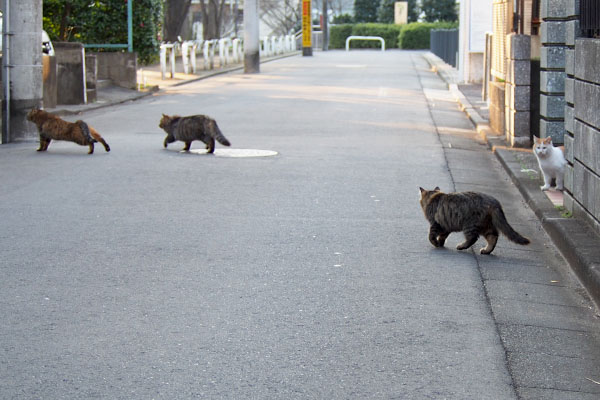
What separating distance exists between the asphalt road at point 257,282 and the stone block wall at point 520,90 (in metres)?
0.83

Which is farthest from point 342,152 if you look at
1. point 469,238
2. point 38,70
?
point 469,238

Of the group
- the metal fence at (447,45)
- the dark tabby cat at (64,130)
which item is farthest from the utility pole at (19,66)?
the metal fence at (447,45)

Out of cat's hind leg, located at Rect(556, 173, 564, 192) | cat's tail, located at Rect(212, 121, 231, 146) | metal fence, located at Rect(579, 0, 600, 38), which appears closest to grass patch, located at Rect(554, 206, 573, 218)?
cat's hind leg, located at Rect(556, 173, 564, 192)

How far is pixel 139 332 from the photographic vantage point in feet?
18.6

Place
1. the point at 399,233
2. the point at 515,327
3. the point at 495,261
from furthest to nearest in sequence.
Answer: the point at 399,233 → the point at 495,261 → the point at 515,327

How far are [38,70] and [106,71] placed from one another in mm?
11528

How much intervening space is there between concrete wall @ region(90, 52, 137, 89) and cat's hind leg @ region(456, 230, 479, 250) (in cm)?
2004

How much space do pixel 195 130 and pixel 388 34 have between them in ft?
214

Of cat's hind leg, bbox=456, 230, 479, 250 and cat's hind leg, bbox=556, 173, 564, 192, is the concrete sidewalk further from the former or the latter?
cat's hind leg, bbox=456, 230, 479, 250

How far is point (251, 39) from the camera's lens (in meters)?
37.3

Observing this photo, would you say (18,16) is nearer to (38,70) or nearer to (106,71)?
(38,70)

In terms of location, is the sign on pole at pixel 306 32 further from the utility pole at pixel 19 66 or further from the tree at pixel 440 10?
the utility pole at pixel 19 66

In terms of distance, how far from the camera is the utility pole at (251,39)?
3681 centimetres

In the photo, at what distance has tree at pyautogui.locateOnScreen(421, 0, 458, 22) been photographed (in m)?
81.3
